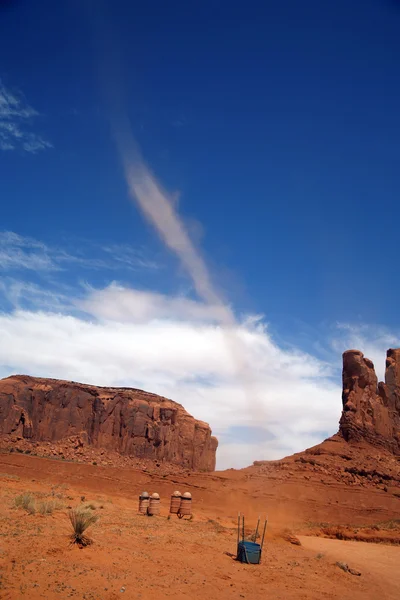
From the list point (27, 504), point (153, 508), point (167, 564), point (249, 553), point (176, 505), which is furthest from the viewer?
point (176, 505)

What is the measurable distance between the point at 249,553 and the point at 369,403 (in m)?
43.6

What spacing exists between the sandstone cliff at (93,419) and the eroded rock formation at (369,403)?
82.0ft

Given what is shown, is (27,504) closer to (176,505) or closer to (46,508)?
(46,508)

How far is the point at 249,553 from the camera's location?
1414 cm

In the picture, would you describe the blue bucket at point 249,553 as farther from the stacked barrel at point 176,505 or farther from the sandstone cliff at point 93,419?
the sandstone cliff at point 93,419

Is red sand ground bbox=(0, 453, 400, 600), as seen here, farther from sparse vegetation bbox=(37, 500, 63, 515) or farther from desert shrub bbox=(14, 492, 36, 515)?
sparse vegetation bbox=(37, 500, 63, 515)

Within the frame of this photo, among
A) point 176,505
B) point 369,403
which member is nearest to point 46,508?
point 176,505

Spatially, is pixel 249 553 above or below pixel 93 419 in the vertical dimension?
below

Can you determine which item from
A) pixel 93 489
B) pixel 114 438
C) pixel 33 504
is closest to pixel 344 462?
pixel 93 489

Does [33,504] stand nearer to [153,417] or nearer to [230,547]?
[230,547]

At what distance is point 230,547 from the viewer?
55.6ft

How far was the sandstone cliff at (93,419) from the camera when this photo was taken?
2403 inches

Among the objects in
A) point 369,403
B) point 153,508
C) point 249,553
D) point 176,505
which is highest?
point 369,403

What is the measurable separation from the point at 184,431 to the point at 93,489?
3066 cm
